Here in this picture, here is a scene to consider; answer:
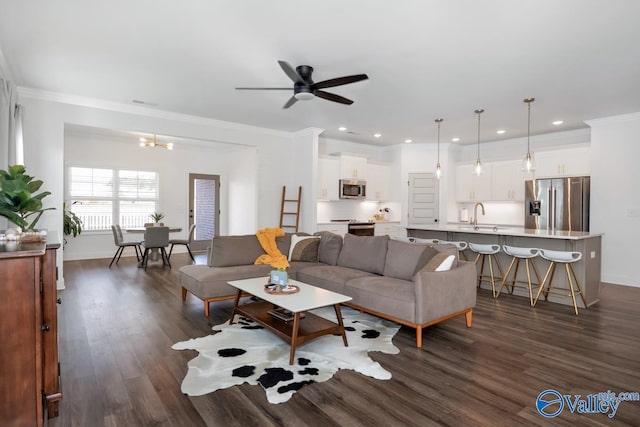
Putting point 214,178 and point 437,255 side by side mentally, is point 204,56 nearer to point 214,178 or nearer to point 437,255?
point 437,255

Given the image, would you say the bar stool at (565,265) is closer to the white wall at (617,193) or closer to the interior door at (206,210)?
the white wall at (617,193)

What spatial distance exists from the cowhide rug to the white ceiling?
2.80m

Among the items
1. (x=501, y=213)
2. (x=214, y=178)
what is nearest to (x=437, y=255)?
(x=501, y=213)

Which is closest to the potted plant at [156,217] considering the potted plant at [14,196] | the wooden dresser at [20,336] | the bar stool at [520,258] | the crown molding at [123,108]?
the crown molding at [123,108]

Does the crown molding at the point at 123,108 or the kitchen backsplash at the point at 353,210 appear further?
the kitchen backsplash at the point at 353,210

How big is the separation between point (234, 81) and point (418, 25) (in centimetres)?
239

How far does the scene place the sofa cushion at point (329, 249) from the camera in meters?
4.98

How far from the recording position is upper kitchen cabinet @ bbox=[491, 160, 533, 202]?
24.1 ft

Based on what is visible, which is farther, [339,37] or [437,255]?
[437,255]

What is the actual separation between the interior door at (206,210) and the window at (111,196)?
1.10 m

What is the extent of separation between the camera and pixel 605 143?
5.95 metres

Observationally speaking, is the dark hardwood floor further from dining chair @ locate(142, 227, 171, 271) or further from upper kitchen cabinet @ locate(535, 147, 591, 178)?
upper kitchen cabinet @ locate(535, 147, 591, 178)

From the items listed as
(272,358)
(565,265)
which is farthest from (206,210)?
(565,265)

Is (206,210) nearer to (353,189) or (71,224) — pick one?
(71,224)
